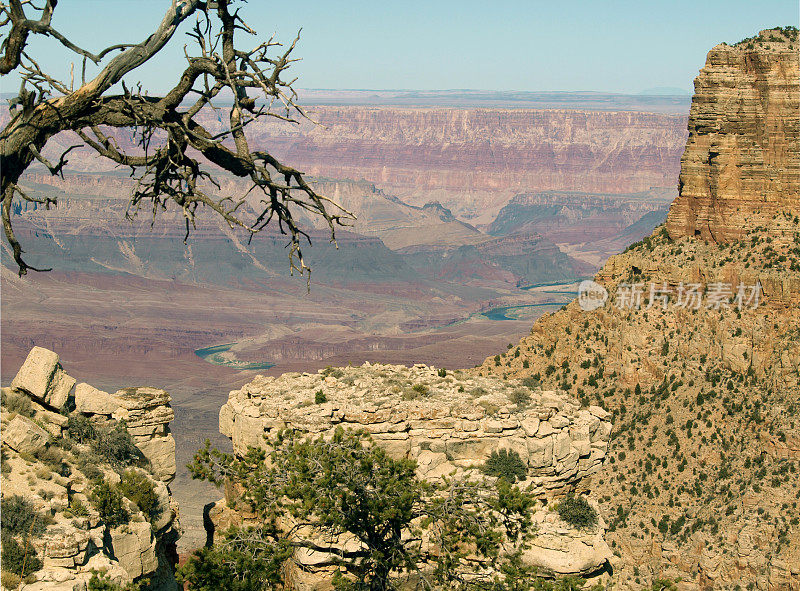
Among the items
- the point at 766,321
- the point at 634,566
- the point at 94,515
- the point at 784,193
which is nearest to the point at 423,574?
the point at 94,515

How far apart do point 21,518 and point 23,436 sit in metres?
3.20

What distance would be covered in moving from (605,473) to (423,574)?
95.7ft

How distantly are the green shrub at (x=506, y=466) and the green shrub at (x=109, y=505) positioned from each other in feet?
23.4

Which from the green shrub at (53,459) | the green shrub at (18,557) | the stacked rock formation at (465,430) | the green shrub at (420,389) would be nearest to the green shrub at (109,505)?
the green shrub at (53,459)

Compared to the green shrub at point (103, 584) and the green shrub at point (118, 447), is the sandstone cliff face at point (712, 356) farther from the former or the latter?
the green shrub at point (103, 584)

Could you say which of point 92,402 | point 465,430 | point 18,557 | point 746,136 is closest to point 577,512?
point 465,430

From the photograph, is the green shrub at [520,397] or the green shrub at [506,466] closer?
the green shrub at [506,466]

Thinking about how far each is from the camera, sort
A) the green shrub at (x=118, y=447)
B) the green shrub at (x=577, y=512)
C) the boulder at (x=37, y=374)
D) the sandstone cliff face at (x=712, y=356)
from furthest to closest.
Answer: the sandstone cliff face at (x=712, y=356) < the green shrub at (x=118, y=447) < the boulder at (x=37, y=374) < the green shrub at (x=577, y=512)

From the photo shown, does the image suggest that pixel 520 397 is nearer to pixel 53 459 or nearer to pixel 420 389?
pixel 420 389

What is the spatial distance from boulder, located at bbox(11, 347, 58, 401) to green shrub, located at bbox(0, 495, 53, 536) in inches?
232

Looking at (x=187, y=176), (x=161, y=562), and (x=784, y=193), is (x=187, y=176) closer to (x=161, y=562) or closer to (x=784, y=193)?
(x=161, y=562)

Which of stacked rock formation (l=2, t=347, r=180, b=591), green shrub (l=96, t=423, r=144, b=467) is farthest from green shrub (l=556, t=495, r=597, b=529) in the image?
green shrub (l=96, t=423, r=144, b=467)

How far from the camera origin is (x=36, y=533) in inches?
571

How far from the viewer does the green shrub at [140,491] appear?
19859 millimetres
